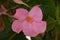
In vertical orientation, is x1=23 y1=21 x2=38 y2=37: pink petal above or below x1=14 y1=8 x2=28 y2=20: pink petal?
below

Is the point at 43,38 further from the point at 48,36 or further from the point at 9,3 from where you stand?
the point at 9,3

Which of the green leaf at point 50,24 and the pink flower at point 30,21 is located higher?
the pink flower at point 30,21

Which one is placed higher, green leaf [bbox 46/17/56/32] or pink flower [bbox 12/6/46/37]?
pink flower [bbox 12/6/46/37]

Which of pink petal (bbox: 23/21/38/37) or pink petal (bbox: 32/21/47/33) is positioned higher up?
pink petal (bbox: 32/21/47/33)

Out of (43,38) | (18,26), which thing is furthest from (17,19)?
(43,38)

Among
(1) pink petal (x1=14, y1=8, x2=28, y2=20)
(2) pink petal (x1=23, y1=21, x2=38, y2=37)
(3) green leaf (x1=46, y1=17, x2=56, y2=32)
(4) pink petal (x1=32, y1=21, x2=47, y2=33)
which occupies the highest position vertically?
(1) pink petal (x1=14, y1=8, x2=28, y2=20)

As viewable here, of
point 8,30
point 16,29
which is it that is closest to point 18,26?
point 16,29

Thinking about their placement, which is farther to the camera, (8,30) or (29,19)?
(8,30)

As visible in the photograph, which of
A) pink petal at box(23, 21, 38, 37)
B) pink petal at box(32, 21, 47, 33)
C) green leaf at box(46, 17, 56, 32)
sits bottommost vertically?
green leaf at box(46, 17, 56, 32)
